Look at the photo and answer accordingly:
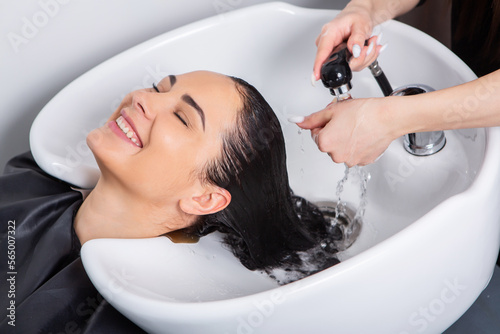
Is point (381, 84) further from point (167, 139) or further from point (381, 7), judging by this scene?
point (167, 139)

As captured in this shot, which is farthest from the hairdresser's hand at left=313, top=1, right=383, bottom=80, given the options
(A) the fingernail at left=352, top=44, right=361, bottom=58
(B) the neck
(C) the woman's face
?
(B) the neck

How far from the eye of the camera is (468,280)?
109 cm

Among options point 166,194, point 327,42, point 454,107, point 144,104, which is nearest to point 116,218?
point 166,194

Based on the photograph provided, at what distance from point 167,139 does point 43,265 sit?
405 millimetres

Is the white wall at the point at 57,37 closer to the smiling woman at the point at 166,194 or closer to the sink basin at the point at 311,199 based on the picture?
the sink basin at the point at 311,199

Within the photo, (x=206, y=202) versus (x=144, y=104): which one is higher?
(x=144, y=104)

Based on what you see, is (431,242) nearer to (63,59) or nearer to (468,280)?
(468,280)

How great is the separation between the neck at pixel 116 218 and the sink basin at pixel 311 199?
1.6 inches

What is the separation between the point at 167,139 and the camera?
1.10 meters

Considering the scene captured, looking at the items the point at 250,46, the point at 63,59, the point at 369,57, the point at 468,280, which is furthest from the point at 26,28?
the point at 468,280

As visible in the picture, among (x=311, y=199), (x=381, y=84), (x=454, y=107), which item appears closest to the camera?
(x=454, y=107)

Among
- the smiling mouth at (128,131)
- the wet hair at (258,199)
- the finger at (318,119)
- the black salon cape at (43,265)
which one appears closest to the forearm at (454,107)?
the finger at (318,119)

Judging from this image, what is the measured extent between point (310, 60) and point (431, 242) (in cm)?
70

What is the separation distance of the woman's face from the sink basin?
0.47 feet
